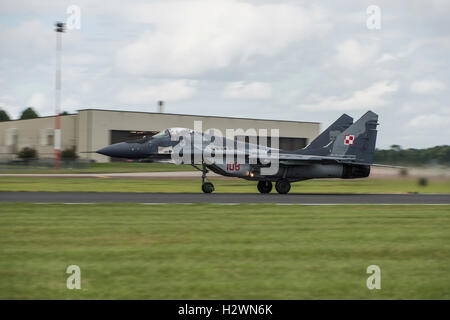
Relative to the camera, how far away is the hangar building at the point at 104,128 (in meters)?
64.2

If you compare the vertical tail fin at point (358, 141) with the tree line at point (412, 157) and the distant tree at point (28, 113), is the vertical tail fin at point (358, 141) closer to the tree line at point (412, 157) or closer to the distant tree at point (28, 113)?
the tree line at point (412, 157)

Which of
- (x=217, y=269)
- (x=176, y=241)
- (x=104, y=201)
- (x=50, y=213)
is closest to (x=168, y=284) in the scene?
(x=217, y=269)

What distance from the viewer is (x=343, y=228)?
13.1 meters

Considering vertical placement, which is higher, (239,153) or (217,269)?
(239,153)

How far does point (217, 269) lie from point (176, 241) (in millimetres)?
2626

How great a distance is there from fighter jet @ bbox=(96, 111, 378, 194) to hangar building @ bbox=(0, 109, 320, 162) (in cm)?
3613

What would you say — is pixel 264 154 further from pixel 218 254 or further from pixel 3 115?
pixel 3 115

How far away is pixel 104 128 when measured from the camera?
64375 millimetres

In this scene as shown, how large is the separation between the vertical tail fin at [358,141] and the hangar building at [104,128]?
124ft

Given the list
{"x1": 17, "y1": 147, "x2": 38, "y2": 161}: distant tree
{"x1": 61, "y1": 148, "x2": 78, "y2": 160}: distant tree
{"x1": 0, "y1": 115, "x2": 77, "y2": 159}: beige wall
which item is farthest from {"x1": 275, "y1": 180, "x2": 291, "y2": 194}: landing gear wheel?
{"x1": 17, "y1": 147, "x2": 38, "y2": 161}: distant tree

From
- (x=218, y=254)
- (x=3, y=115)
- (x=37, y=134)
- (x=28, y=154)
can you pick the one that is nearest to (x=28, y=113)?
(x=3, y=115)

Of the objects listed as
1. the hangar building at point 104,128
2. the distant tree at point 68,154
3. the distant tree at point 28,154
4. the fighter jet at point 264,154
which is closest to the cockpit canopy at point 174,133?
the fighter jet at point 264,154

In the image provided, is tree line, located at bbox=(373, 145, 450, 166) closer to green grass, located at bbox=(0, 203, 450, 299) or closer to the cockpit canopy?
the cockpit canopy
